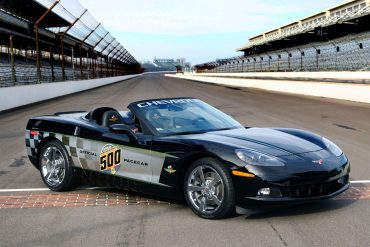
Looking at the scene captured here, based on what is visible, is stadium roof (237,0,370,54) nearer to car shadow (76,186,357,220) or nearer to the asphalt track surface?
car shadow (76,186,357,220)

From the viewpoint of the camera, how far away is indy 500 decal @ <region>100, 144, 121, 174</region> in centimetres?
552

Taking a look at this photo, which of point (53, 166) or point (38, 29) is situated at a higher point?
point (38, 29)

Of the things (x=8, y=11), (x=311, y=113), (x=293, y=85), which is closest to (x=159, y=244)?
(x=311, y=113)

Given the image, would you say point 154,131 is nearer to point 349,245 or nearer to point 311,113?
point 349,245

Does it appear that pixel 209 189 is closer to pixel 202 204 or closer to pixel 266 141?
pixel 202 204

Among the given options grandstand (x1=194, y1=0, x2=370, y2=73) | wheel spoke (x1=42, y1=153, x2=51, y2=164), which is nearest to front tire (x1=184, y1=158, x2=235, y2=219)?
wheel spoke (x1=42, y1=153, x2=51, y2=164)

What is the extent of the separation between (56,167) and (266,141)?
2733 mm

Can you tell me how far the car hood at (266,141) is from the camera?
4789 mm

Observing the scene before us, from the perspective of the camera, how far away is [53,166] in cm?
630

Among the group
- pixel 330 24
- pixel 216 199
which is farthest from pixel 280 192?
pixel 330 24

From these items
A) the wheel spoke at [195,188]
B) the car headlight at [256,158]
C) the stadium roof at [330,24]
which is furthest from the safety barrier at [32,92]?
the stadium roof at [330,24]

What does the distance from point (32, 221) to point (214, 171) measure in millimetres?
1843

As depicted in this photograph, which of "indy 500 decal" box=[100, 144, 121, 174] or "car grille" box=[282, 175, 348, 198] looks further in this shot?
"indy 500 decal" box=[100, 144, 121, 174]

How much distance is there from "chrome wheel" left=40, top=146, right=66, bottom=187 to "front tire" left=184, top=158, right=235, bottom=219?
197 centimetres
